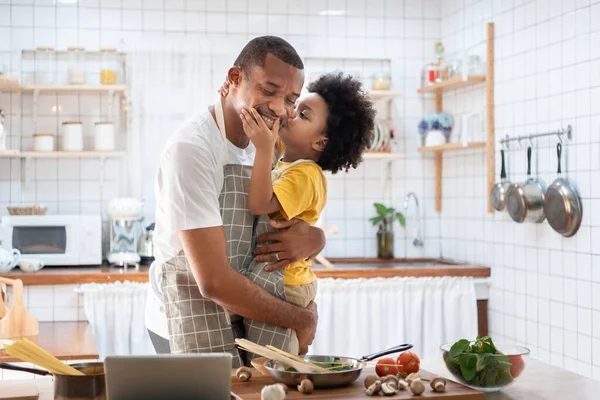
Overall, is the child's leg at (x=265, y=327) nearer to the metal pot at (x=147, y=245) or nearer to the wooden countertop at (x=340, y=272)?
the wooden countertop at (x=340, y=272)

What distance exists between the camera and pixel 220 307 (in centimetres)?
206

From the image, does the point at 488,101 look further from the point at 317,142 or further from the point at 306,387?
the point at 306,387

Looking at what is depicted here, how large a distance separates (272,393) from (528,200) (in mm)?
2758

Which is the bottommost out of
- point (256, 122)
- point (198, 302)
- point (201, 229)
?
point (198, 302)

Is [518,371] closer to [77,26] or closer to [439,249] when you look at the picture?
[439,249]

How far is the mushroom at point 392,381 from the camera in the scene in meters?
1.68

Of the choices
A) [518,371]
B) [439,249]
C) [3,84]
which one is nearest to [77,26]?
[3,84]

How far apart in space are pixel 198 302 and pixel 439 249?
3.44 metres

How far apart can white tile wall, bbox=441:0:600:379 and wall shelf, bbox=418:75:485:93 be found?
0.08 m

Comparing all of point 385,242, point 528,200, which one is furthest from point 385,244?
point 528,200

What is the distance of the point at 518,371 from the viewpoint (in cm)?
185

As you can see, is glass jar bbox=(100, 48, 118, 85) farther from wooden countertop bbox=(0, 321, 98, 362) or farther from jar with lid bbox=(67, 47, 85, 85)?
wooden countertop bbox=(0, 321, 98, 362)

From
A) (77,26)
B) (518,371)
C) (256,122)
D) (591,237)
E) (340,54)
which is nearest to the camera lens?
(518,371)

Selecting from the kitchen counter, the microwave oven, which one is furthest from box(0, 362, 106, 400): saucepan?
the microwave oven
